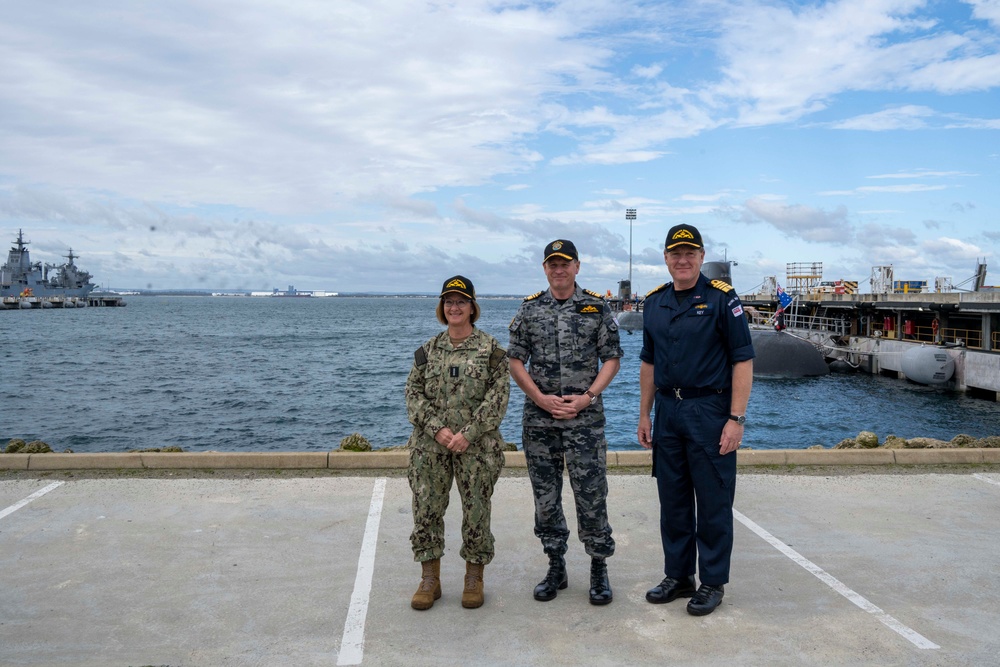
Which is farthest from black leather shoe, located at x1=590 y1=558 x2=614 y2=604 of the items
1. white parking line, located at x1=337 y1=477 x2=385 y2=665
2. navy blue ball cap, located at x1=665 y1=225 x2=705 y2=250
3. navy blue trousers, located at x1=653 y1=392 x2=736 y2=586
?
navy blue ball cap, located at x1=665 y1=225 x2=705 y2=250

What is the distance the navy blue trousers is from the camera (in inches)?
173

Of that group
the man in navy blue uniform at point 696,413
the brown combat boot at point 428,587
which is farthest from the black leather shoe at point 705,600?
the brown combat boot at point 428,587

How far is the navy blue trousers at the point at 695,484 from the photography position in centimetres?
439

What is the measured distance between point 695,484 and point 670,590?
68 cm

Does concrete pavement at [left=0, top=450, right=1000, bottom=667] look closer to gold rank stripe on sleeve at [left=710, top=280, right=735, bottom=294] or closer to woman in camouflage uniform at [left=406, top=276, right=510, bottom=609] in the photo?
woman in camouflage uniform at [left=406, top=276, right=510, bottom=609]

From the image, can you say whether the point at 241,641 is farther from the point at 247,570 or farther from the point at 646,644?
the point at 646,644

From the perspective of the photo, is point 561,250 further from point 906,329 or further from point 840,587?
point 906,329

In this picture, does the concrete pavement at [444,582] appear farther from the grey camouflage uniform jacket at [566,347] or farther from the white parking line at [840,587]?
the grey camouflage uniform jacket at [566,347]

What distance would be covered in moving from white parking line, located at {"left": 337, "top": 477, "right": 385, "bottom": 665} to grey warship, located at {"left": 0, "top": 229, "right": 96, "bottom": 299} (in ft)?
539

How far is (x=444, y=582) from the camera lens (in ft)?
15.9

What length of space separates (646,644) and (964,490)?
15.3 feet

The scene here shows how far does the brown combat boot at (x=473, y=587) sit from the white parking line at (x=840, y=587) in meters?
2.27

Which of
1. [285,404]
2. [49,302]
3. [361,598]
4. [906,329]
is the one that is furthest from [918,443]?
[49,302]

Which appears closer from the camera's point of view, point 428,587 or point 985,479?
point 428,587
